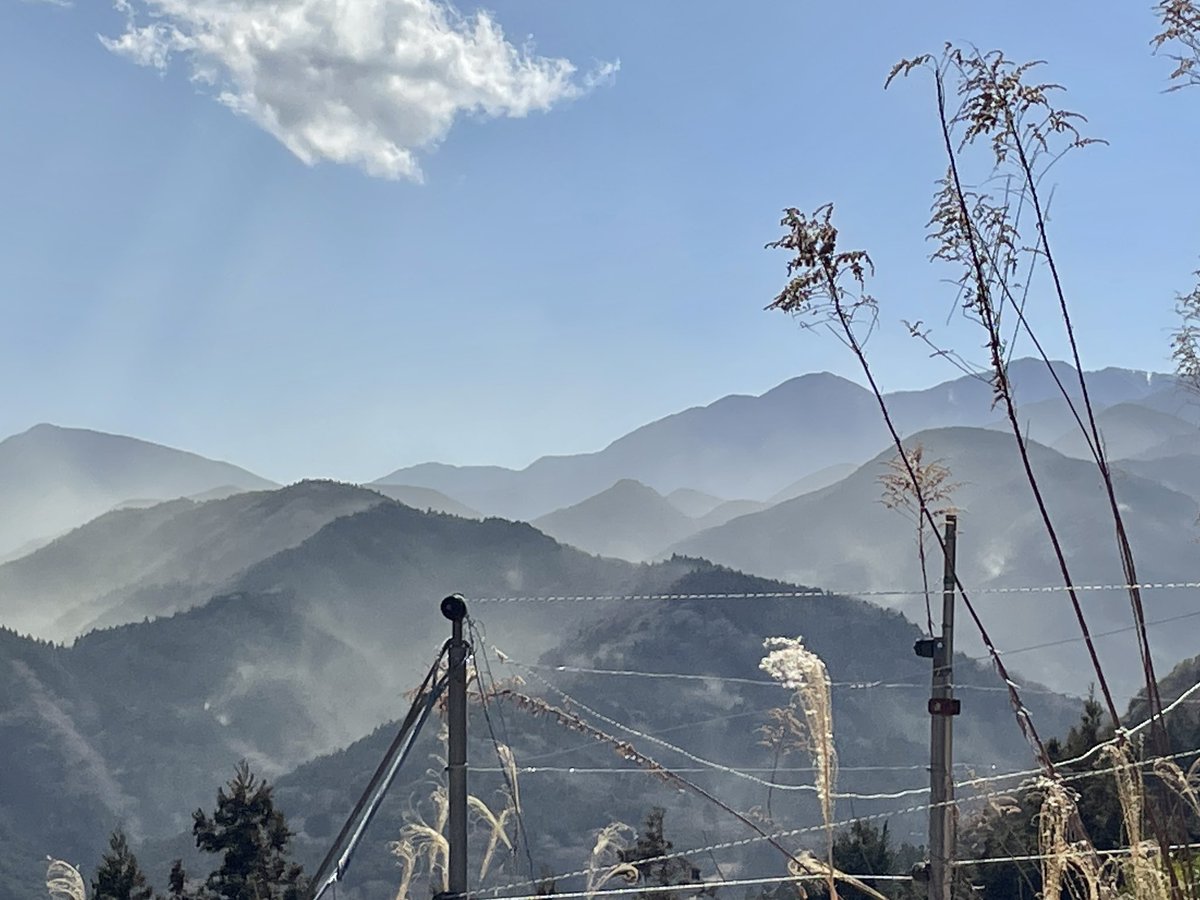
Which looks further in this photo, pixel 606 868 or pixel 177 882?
pixel 177 882

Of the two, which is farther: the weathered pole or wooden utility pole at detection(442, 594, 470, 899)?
wooden utility pole at detection(442, 594, 470, 899)

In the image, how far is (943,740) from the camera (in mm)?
2695

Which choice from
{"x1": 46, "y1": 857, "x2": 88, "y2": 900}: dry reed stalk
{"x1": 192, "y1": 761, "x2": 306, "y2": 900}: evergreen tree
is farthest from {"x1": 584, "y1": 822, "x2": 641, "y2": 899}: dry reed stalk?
{"x1": 192, "y1": 761, "x2": 306, "y2": 900}: evergreen tree

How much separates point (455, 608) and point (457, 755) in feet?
1.19

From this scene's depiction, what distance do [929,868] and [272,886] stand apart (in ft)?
63.1

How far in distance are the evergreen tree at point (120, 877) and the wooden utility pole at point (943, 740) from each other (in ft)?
68.0

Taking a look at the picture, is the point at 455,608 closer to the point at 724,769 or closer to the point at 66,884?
the point at 724,769

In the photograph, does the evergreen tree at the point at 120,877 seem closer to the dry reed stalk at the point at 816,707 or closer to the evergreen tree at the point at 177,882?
the evergreen tree at the point at 177,882

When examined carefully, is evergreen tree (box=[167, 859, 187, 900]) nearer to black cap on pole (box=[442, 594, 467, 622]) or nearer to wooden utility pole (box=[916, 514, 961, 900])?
black cap on pole (box=[442, 594, 467, 622])

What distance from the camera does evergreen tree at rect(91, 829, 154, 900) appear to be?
21.0m

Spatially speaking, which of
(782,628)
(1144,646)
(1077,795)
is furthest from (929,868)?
(782,628)

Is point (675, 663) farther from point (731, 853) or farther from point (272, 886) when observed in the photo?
point (272, 886)

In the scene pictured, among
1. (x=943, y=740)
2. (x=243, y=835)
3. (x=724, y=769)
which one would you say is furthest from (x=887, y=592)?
(x=243, y=835)

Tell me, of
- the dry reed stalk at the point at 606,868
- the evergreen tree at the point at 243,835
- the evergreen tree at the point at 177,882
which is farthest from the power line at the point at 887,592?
the evergreen tree at the point at 243,835
